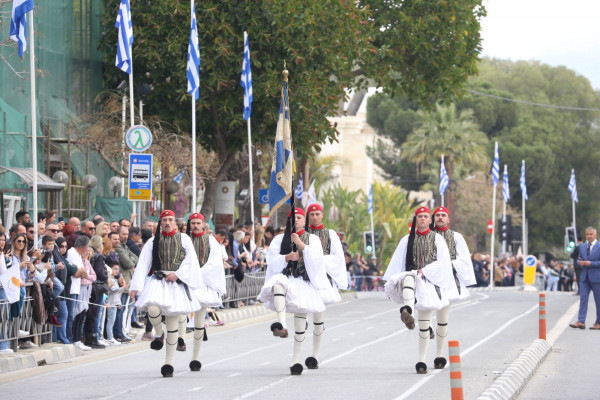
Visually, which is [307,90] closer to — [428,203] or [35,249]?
[35,249]

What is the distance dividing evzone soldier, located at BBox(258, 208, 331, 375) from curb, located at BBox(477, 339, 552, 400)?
2.46 m

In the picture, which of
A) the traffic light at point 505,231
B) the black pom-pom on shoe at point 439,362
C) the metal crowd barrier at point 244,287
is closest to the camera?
the black pom-pom on shoe at point 439,362

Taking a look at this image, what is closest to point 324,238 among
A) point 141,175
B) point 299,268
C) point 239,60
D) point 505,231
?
point 299,268

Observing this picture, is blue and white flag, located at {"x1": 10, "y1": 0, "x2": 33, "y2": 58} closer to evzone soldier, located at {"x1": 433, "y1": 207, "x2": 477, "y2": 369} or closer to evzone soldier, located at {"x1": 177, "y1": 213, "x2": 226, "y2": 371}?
evzone soldier, located at {"x1": 177, "y1": 213, "x2": 226, "y2": 371}

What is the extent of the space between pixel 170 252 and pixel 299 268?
5.22 ft

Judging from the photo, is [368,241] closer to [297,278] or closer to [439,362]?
[439,362]

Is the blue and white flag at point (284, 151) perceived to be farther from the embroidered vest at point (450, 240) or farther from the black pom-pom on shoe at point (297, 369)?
the black pom-pom on shoe at point (297, 369)

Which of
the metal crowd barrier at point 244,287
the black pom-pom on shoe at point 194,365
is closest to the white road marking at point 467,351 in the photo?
the black pom-pom on shoe at point 194,365

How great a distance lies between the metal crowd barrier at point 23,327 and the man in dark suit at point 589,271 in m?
10.8

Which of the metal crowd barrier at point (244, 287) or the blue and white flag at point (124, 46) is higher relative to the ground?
the blue and white flag at point (124, 46)

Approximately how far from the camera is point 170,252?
14.3 metres

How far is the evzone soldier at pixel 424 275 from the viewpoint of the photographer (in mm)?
14398

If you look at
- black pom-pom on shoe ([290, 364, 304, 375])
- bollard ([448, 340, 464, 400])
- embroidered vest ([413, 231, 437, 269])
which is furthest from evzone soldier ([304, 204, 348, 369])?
bollard ([448, 340, 464, 400])

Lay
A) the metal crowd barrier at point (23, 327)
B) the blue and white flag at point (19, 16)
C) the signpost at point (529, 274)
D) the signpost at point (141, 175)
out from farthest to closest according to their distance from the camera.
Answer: the signpost at point (529, 274) → the signpost at point (141, 175) → the blue and white flag at point (19, 16) → the metal crowd barrier at point (23, 327)
